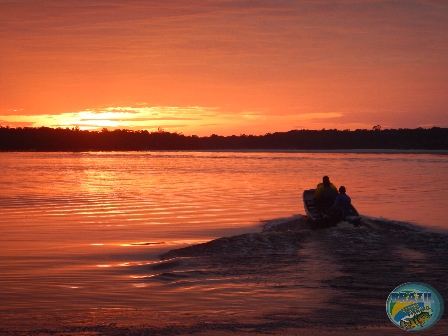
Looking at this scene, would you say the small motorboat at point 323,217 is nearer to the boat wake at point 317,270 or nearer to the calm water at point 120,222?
the boat wake at point 317,270

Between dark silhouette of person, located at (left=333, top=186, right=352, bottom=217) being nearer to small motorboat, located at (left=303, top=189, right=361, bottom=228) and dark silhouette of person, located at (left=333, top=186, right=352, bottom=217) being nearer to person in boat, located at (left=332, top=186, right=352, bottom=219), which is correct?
person in boat, located at (left=332, top=186, right=352, bottom=219)

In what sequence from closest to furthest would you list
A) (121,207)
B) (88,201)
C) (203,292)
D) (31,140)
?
(203,292) → (121,207) → (88,201) → (31,140)

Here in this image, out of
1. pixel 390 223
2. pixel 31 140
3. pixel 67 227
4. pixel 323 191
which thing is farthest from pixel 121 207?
pixel 31 140

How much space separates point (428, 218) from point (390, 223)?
2496mm

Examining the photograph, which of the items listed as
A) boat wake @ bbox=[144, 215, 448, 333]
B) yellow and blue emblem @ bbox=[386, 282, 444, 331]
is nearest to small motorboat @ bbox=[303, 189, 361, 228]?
boat wake @ bbox=[144, 215, 448, 333]

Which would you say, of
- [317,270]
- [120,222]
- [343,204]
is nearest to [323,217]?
[343,204]

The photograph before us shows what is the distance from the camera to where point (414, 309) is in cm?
738

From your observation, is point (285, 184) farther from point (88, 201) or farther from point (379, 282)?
point (379, 282)

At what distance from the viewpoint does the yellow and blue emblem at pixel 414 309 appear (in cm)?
733

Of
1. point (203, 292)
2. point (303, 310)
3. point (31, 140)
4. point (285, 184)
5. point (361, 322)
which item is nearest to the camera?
point (361, 322)

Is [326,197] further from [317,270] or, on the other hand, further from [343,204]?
[317,270]

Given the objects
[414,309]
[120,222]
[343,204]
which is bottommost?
[120,222]

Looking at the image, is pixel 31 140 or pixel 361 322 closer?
pixel 361 322

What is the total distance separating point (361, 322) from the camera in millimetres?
7918
